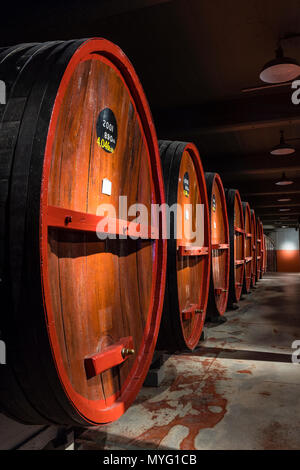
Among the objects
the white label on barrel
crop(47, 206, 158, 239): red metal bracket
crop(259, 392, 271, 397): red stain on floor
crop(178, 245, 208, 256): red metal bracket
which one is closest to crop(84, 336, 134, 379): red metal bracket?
crop(47, 206, 158, 239): red metal bracket

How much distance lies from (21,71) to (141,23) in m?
3.54

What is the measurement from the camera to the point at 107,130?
152cm

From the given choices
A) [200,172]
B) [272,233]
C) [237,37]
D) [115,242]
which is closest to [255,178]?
[237,37]

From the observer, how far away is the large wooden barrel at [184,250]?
7.86 feet

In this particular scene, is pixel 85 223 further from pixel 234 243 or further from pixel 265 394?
pixel 234 243

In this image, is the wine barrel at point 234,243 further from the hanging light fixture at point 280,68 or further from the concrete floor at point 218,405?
the hanging light fixture at point 280,68

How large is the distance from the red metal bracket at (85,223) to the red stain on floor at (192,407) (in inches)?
47.9

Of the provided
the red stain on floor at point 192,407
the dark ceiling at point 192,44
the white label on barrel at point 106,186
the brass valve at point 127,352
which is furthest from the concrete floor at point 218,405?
Answer: the dark ceiling at point 192,44

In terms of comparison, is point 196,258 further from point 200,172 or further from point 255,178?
point 255,178

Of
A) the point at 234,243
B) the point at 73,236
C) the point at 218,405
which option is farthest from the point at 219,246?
the point at 73,236

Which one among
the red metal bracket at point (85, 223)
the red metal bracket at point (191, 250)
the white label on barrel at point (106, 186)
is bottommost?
the red metal bracket at point (191, 250)

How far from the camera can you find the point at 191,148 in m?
2.98

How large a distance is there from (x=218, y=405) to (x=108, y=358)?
155 cm

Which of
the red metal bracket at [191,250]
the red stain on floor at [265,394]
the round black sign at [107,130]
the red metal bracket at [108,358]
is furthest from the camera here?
the red stain on floor at [265,394]
